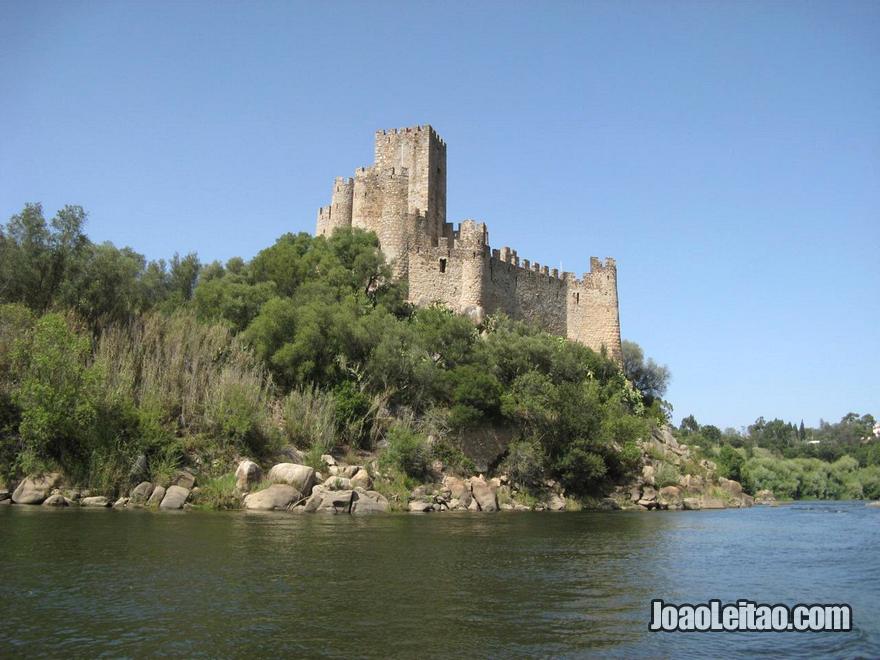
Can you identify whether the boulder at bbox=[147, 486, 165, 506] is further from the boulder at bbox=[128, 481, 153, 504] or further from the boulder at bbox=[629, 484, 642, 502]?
the boulder at bbox=[629, 484, 642, 502]

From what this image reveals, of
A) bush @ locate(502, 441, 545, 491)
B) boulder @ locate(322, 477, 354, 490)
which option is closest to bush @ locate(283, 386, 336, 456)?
boulder @ locate(322, 477, 354, 490)

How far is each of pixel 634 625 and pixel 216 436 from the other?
20.3 m

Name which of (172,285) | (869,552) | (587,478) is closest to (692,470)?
(587,478)

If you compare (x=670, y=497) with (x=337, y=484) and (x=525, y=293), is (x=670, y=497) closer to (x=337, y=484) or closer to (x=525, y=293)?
(x=525, y=293)

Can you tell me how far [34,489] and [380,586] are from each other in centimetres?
1610

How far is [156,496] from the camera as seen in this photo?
23.7 metres

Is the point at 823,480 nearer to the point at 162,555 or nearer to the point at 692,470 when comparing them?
the point at 692,470

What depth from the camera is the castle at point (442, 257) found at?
4238 centimetres

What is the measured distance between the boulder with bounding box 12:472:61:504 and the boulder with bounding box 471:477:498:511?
15380mm

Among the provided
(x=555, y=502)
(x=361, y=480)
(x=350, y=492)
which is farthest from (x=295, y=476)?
(x=555, y=502)

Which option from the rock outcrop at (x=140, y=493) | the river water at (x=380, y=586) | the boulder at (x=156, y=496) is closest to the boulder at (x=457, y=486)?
the river water at (x=380, y=586)

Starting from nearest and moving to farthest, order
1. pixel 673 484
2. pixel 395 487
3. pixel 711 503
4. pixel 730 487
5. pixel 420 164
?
pixel 395 487 → pixel 673 484 → pixel 711 503 → pixel 730 487 → pixel 420 164

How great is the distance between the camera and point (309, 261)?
4072cm

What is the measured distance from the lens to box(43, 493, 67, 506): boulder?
22.4 metres
